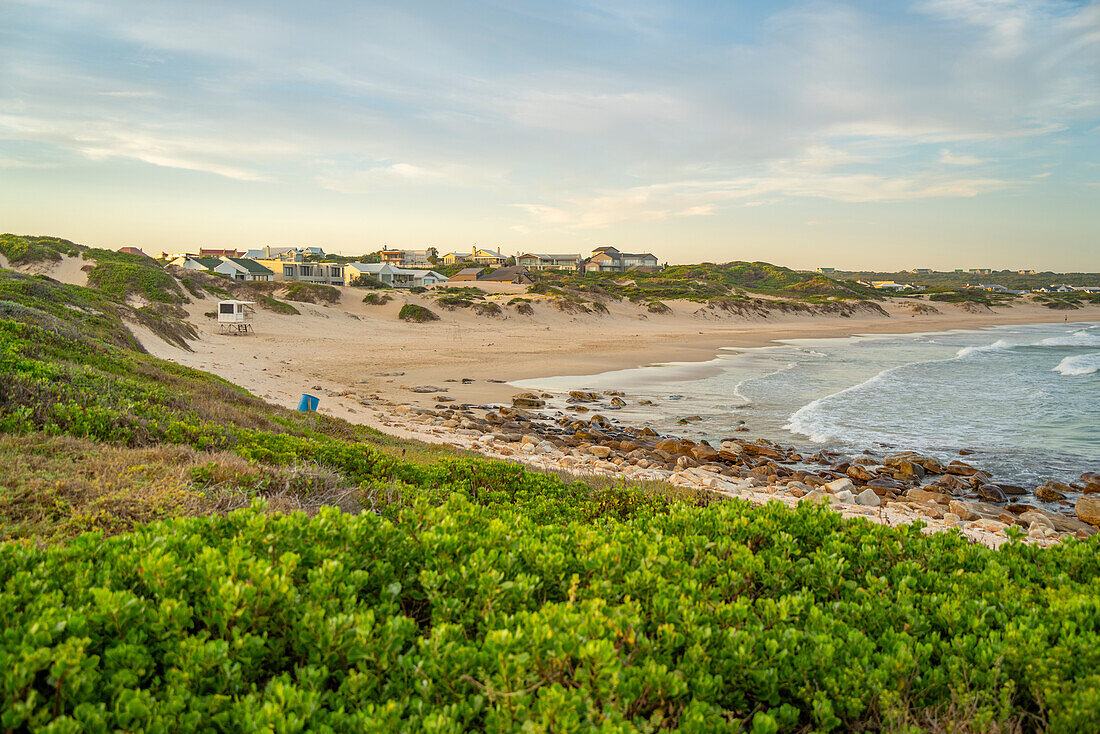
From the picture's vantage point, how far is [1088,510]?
10586 millimetres

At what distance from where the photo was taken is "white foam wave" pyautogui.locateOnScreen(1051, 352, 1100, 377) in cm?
2910

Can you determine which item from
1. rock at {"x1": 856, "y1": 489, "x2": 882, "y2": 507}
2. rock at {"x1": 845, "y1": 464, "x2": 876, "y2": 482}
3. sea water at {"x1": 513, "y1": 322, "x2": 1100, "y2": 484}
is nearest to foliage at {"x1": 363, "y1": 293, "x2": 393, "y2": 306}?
sea water at {"x1": 513, "y1": 322, "x2": 1100, "y2": 484}

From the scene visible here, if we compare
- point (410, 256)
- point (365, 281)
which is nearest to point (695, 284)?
point (365, 281)

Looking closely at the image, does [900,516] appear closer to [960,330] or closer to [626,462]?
[626,462]

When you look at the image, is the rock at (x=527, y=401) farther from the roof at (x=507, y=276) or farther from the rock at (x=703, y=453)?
the roof at (x=507, y=276)

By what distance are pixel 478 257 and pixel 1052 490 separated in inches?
5027

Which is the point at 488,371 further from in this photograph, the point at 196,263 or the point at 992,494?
the point at 196,263

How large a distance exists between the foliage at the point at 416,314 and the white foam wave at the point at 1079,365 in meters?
39.5

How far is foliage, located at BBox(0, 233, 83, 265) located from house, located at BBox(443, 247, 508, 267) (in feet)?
275

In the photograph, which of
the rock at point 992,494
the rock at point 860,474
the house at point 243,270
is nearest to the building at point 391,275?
the house at point 243,270

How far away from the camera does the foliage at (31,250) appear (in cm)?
4203

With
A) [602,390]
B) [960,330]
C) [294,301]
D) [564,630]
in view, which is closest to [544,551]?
[564,630]

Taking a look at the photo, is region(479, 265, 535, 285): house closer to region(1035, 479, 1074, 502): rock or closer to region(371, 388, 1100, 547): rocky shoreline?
region(371, 388, 1100, 547): rocky shoreline

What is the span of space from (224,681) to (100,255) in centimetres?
5595
